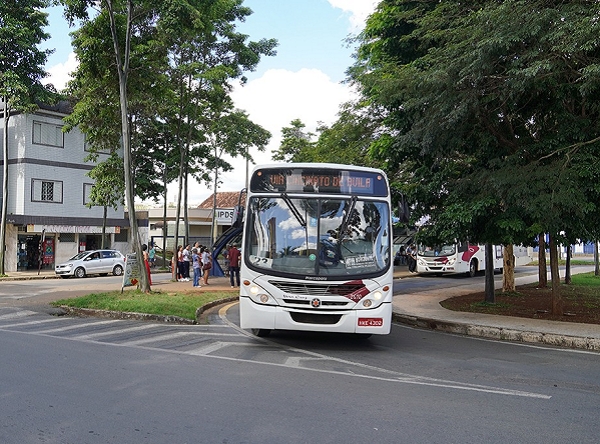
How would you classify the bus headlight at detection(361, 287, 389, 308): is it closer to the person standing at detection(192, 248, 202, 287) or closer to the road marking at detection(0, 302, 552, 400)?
the road marking at detection(0, 302, 552, 400)

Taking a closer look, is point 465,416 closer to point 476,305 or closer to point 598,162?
point 598,162

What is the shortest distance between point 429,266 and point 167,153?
51.9 feet

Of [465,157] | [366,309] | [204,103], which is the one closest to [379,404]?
[366,309]

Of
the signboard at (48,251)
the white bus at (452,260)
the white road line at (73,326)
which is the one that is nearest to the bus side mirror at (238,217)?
the white road line at (73,326)

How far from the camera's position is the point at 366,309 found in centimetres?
936

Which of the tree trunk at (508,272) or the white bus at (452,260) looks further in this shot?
the white bus at (452,260)

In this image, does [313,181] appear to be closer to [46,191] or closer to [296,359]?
[296,359]

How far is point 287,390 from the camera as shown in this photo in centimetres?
674

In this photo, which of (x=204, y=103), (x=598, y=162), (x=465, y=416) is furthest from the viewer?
(x=204, y=103)

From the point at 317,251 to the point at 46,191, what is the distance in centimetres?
2925

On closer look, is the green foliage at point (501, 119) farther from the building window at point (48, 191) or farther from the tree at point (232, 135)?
the building window at point (48, 191)

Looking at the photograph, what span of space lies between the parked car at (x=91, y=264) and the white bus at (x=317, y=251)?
23783 mm

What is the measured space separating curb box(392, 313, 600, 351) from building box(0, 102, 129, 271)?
82.7 ft

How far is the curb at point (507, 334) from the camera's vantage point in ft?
35.2
